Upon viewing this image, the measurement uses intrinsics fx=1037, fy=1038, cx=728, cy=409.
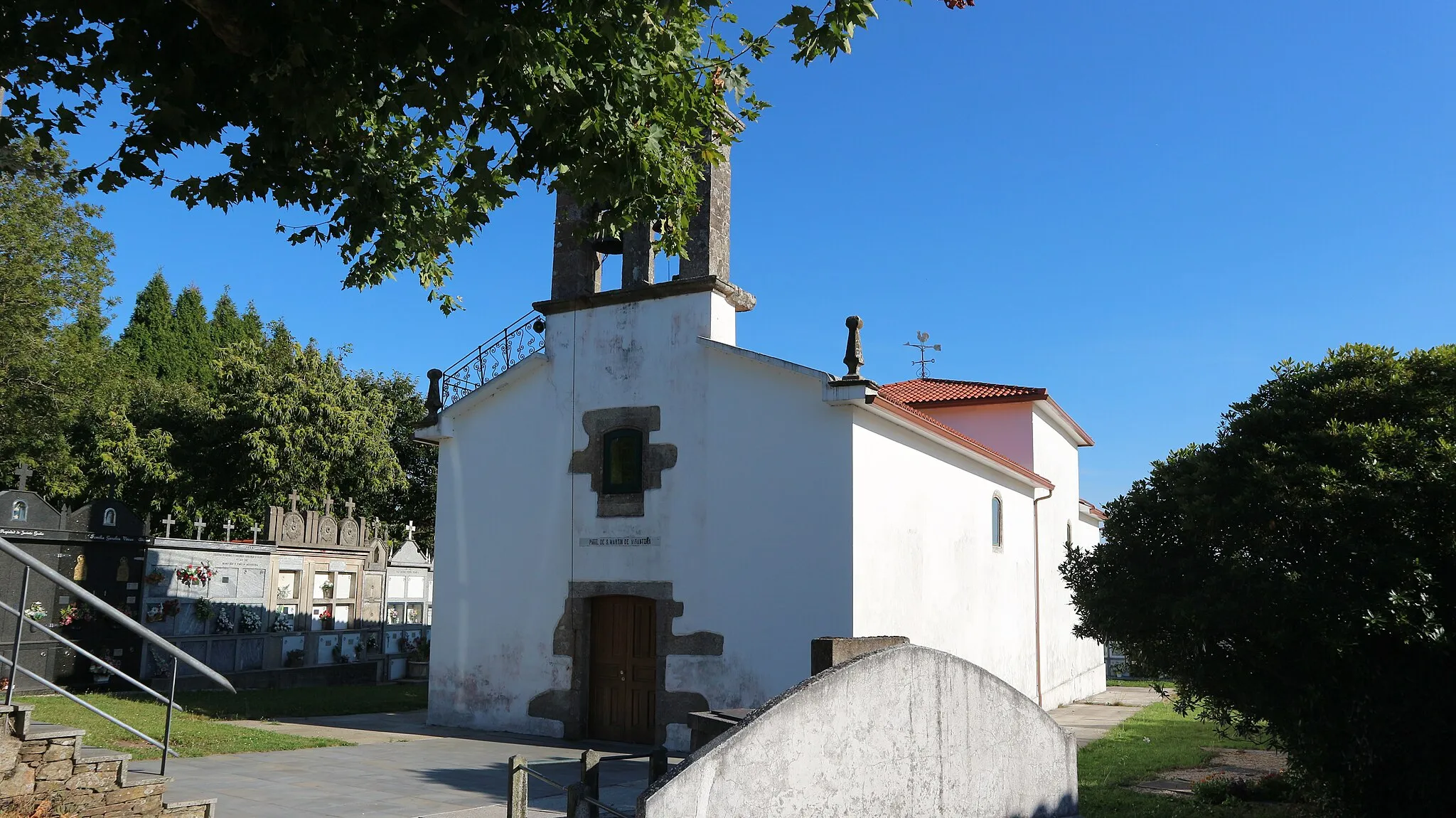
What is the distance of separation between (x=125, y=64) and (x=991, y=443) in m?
17.9

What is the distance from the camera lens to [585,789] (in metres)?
5.65

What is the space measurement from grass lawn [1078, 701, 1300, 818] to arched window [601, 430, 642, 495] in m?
6.91

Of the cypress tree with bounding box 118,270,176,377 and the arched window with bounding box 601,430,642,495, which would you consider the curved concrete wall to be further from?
the cypress tree with bounding box 118,270,176,377

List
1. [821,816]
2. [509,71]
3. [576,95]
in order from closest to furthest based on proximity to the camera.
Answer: [821,816], [509,71], [576,95]

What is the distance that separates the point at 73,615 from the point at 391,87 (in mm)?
13652

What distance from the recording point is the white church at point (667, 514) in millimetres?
13477

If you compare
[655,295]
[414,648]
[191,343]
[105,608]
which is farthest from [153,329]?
[105,608]

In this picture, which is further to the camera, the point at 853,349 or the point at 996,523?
the point at 996,523

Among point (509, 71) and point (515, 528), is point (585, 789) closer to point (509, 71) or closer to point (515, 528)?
point (509, 71)

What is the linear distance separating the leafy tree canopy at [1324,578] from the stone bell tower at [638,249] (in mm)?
7046

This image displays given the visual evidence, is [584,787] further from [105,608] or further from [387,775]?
[387,775]

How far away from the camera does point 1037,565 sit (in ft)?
70.7

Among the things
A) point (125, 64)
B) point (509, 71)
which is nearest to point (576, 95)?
point (509, 71)

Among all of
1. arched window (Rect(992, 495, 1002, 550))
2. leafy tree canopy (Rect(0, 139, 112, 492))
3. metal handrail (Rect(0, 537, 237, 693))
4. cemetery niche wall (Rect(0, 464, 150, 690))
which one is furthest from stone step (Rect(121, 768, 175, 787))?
leafy tree canopy (Rect(0, 139, 112, 492))
